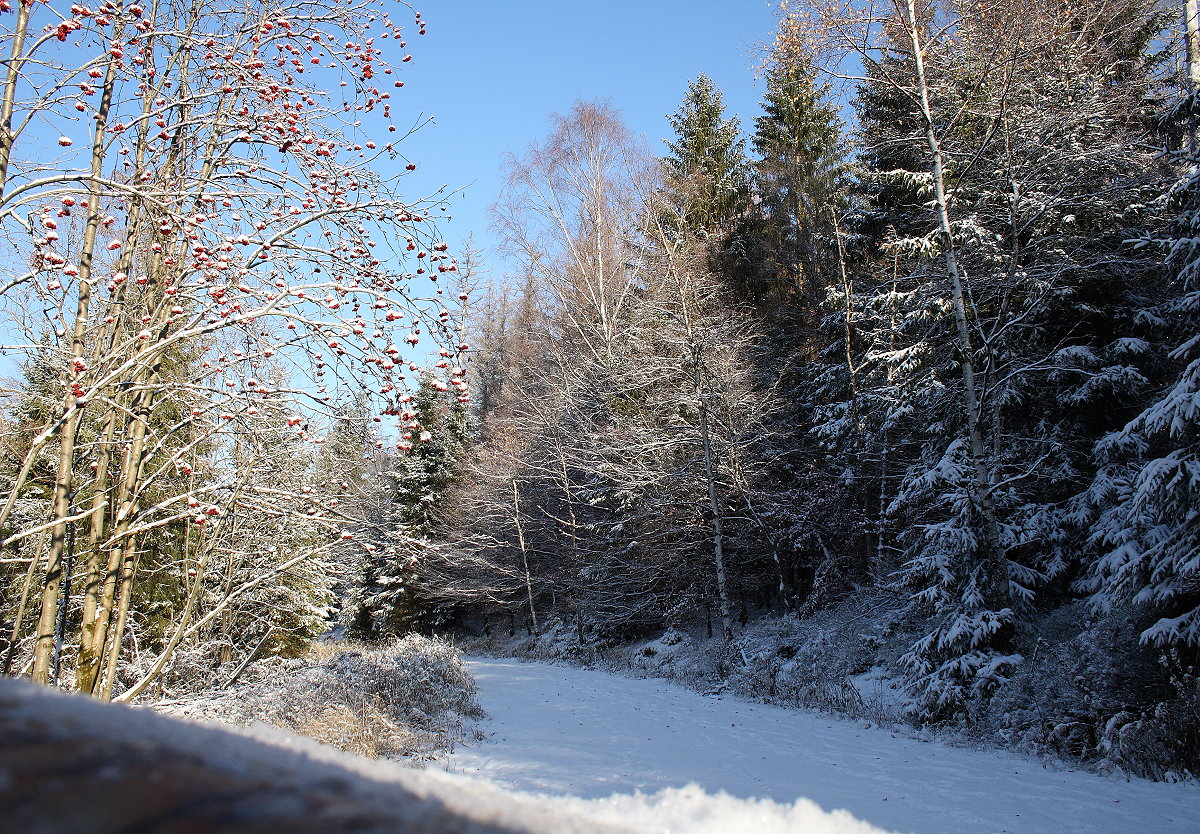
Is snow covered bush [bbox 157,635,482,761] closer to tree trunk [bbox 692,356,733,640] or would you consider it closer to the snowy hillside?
tree trunk [bbox 692,356,733,640]

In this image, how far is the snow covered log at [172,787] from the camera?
12.3 inches

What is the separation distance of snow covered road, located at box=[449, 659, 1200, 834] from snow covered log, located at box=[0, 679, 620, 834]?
304 centimetres

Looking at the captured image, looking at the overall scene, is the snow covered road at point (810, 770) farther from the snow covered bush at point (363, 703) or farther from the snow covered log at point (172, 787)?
the snow covered log at point (172, 787)

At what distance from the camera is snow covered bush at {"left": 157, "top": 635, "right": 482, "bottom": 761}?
22.4 ft

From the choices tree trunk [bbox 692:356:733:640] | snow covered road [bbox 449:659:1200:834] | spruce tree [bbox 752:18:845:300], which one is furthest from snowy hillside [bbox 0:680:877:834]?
spruce tree [bbox 752:18:845:300]

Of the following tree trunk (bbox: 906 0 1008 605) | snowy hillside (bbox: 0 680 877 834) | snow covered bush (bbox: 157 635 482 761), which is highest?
tree trunk (bbox: 906 0 1008 605)

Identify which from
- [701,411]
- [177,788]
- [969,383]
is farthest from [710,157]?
[177,788]

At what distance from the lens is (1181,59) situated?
36.1 feet

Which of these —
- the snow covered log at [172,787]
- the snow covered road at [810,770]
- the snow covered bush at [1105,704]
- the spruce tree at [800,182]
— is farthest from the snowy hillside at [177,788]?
the spruce tree at [800,182]

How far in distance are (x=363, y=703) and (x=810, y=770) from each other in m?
5.22

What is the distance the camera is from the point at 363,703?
800cm

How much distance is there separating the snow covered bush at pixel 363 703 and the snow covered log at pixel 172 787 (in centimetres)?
678

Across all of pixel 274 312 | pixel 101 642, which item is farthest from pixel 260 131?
pixel 101 642

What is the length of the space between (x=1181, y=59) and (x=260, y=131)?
14380 mm
